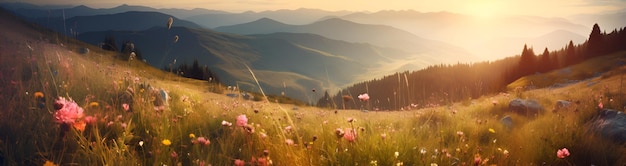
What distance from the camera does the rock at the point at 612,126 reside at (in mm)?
6113

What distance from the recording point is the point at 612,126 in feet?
20.7

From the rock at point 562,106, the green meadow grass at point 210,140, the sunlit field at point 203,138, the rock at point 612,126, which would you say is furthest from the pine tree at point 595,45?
the rock at point 612,126

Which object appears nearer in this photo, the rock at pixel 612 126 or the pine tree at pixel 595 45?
the rock at pixel 612 126

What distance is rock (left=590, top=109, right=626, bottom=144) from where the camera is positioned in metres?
6.11

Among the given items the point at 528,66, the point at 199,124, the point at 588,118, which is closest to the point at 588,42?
the point at 528,66

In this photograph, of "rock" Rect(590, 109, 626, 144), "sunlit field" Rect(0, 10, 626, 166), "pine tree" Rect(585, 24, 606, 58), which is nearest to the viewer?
"sunlit field" Rect(0, 10, 626, 166)

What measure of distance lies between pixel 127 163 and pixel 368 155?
2052 millimetres

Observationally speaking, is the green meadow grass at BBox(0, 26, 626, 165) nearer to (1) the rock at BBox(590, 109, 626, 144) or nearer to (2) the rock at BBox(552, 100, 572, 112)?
(1) the rock at BBox(590, 109, 626, 144)

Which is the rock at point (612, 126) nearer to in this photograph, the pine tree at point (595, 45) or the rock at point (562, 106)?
the rock at point (562, 106)

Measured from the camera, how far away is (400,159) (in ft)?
12.6

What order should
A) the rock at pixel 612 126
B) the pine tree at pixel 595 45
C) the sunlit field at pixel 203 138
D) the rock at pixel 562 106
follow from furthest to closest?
the pine tree at pixel 595 45, the rock at pixel 562 106, the rock at pixel 612 126, the sunlit field at pixel 203 138

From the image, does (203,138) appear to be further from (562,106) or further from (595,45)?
(595,45)

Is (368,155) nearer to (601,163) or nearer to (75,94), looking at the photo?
(601,163)

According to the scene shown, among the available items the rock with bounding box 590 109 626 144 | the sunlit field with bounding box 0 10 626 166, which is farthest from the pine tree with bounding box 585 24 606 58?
the rock with bounding box 590 109 626 144
